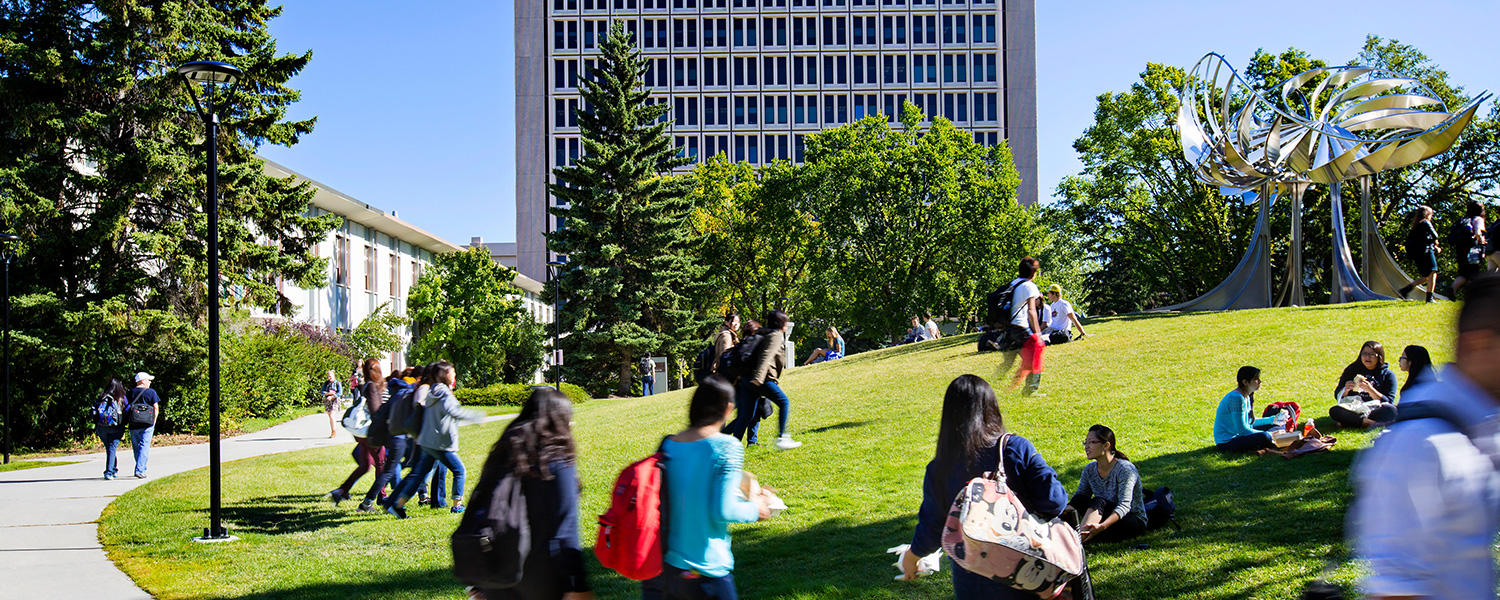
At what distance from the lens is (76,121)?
23.9 meters

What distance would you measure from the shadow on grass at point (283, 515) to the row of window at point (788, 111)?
7738 centimetres

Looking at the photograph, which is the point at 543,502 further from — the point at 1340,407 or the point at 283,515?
the point at 1340,407

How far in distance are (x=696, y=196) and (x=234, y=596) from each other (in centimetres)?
4627

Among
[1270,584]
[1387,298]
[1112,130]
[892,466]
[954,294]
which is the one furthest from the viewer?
[954,294]

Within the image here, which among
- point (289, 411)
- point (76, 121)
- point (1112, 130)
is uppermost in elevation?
point (1112, 130)

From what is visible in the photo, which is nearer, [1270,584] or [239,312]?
[1270,584]

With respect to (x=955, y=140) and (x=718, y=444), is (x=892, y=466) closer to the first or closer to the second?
(x=718, y=444)

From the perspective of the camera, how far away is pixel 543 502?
4301 mm

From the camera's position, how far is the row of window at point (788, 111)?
89.0m


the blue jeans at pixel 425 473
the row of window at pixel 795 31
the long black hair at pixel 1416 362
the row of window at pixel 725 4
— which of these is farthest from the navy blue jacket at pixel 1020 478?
the row of window at pixel 725 4

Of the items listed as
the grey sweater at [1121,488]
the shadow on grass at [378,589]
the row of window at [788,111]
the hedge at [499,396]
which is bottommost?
the hedge at [499,396]

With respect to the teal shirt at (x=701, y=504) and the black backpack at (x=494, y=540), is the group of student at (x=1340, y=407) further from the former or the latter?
the black backpack at (x=494, y=540)

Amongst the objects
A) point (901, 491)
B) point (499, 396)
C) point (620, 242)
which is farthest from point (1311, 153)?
point (620, 242)

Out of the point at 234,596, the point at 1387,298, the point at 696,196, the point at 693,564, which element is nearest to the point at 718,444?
the point at 693,564
